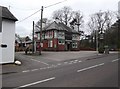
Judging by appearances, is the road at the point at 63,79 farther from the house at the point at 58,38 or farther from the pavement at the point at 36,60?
the house at the point at 58,38

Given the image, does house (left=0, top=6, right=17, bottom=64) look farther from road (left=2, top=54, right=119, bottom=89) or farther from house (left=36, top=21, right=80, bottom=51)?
house (left=36, top=21, right=80, bottom=51)

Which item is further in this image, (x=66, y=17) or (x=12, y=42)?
(x=66, y=17)

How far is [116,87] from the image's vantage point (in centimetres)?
990

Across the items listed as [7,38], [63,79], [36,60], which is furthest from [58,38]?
[63,79]

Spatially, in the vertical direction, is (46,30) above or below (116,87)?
above

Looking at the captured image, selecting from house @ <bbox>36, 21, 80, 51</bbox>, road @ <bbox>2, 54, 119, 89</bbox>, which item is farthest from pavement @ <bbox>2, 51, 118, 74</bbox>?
house @ <bbox>36, 21, 80, 51</bbox>

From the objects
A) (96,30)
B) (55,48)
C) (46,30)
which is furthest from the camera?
(96,30)

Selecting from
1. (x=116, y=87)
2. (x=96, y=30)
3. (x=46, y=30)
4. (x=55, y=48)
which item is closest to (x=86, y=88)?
(x=116, y=87)

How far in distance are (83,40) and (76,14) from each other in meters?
12.4

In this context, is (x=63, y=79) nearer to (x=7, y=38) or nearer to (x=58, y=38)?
(x=7, y=38)

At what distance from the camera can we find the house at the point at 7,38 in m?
23.8

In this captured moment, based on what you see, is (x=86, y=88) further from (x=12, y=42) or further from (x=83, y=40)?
(x=83, y=40)

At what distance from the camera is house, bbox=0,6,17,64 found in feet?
77.9

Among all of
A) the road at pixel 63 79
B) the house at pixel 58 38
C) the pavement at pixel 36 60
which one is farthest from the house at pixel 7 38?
the house at pixel 58 38
